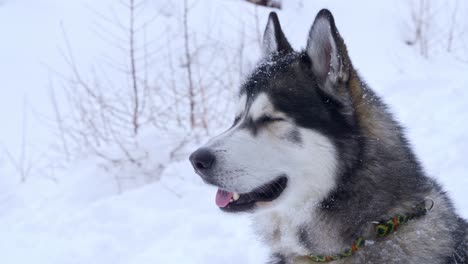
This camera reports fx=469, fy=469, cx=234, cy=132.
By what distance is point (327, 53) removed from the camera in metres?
2.24

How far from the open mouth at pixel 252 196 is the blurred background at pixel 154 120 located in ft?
2.78

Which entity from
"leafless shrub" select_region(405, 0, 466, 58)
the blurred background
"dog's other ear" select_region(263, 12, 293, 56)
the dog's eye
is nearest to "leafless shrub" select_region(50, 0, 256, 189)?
the blurred background

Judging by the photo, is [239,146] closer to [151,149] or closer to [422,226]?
[422,226]

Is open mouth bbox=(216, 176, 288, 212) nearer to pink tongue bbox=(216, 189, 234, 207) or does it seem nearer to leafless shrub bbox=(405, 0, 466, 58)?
pink tongue bbox=(216, 189, 234, 207)

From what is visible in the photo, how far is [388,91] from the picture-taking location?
7.91 m

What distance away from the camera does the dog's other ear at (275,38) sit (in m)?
2.64

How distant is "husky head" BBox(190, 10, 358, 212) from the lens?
7.19ft

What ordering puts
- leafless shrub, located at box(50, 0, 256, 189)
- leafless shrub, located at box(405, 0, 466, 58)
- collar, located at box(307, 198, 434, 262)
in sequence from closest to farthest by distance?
collar, located at box(307, 198, 434, 262), leafless shrub, located at box(50, 0, 256, 189), leafless shrub, located at box(405, 0, 466, 58)

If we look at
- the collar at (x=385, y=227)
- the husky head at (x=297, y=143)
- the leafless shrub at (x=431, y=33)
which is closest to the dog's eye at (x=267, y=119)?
the husky head at (x=297, y=143)

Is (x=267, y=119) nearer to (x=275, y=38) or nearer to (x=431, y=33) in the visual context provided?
(x=275, y=38)

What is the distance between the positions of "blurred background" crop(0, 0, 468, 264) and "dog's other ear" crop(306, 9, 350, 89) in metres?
0.66

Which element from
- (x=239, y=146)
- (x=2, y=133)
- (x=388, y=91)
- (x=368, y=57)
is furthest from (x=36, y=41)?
(x=239, y=146)

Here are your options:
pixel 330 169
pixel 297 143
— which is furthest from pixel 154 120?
pixel 330 169

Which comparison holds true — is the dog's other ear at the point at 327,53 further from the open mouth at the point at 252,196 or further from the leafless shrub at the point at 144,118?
the leafless shrub at the point at 144,118
